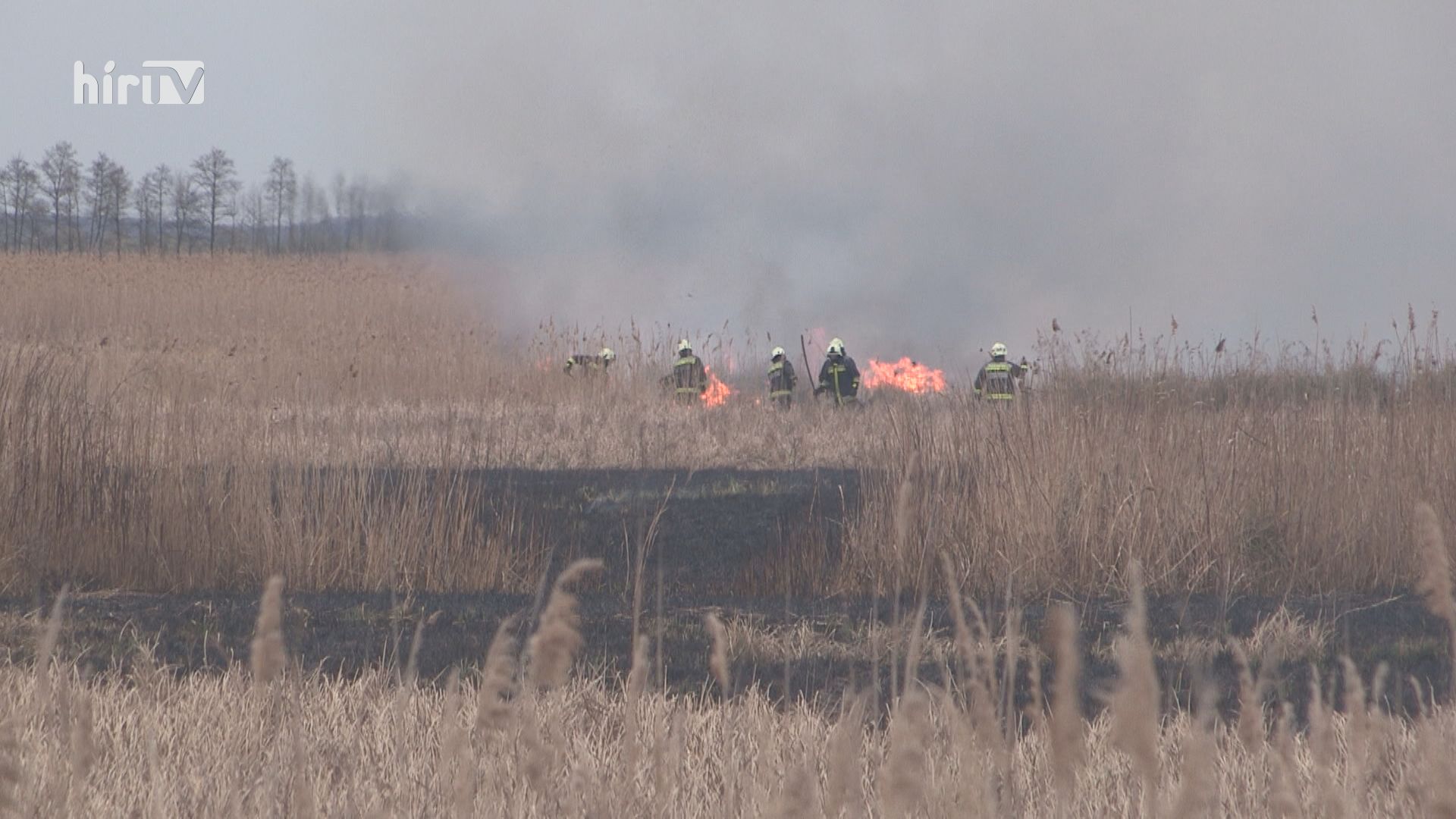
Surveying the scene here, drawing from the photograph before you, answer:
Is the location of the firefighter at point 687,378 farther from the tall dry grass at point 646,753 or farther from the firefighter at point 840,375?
the tall dry grass at point 646,753

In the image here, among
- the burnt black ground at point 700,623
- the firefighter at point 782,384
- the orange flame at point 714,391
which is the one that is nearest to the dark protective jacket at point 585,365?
the orange flame at point 714,391

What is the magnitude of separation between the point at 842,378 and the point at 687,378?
2033mm

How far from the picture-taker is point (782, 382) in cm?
1842

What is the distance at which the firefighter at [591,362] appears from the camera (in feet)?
64.1

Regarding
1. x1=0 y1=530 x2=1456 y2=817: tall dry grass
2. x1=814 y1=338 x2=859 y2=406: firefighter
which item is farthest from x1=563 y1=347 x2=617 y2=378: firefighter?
x1=0 y1=530 x2=1456 y2=817: tall dry grass

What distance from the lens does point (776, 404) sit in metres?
18.0

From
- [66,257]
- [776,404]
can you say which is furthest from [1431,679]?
[66,257]

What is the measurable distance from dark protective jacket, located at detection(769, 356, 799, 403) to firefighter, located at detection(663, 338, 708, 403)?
0.89 meters

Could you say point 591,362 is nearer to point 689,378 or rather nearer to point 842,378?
point 689,378

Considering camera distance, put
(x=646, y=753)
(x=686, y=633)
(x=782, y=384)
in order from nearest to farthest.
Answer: (x=646, y=753), (x=686, y=633), (x=782, y=384)

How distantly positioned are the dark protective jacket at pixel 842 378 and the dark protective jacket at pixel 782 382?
0.40 metres

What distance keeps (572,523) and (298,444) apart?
254 cm

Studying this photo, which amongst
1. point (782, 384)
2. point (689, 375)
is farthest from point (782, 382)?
point (689, 375)

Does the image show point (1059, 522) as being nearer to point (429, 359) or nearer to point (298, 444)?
point (298, 444)
